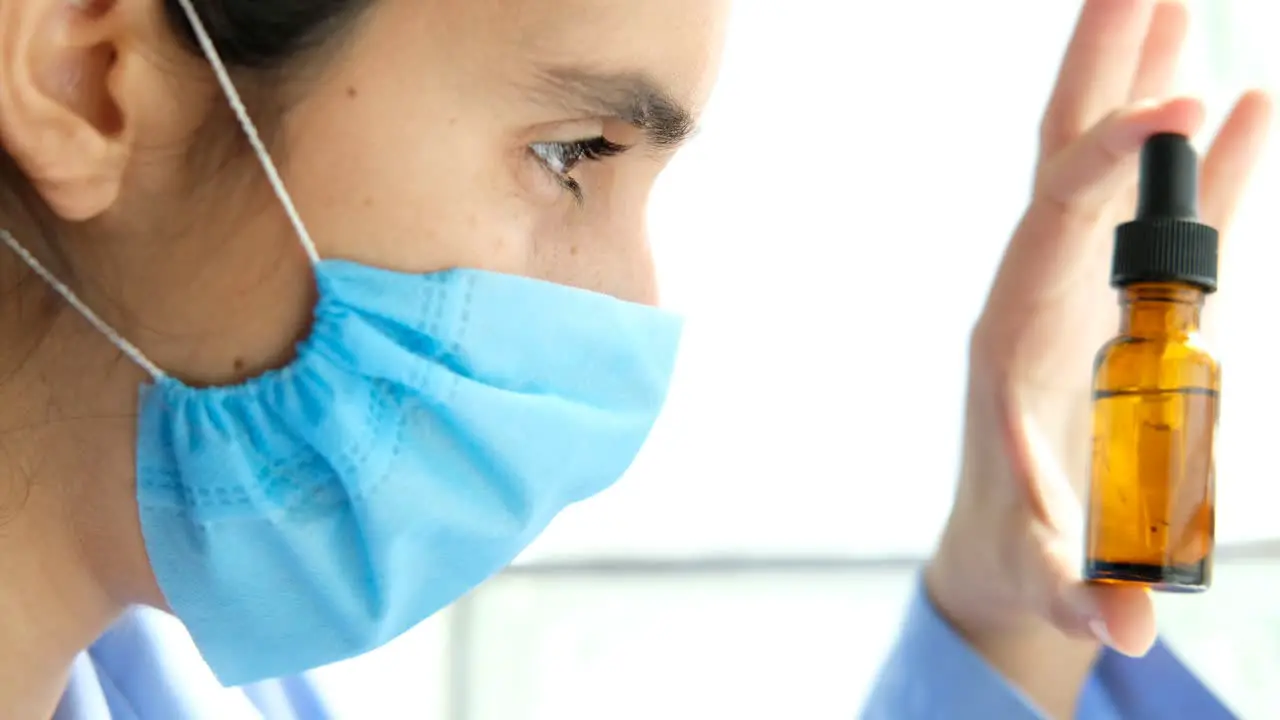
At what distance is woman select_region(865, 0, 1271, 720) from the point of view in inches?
28.3

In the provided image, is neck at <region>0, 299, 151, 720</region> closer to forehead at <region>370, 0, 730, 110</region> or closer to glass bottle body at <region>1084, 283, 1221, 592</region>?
forehead at <region>370, 0, 730, 110</region>

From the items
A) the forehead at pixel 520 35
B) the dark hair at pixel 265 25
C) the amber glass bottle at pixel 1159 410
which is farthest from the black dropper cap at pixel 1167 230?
the dark hair at pixel 265 25

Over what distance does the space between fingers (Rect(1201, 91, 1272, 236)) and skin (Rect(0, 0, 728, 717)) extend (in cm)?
35

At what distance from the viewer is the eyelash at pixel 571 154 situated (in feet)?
2.11

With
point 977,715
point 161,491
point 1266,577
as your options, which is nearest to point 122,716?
point 161,491

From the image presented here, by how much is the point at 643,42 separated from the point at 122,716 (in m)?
0.63

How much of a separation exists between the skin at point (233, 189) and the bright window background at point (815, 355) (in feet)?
1.73

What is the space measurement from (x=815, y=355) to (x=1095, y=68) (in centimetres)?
55

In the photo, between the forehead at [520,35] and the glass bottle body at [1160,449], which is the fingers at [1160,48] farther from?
the forehead at [520,35]

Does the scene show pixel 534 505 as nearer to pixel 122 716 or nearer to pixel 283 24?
pixel 283 24

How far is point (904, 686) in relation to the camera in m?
0.85

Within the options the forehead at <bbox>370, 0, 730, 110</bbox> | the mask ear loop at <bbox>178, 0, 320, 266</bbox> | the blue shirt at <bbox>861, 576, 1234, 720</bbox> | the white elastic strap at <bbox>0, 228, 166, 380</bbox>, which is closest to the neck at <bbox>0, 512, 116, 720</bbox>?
the white elastic strap at <bbox>0, 228, 166, 380</bbox>

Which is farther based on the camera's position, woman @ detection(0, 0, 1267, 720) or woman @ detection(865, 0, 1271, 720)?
woman @ detection(865, 0, 1271, 720)

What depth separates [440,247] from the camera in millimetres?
629
